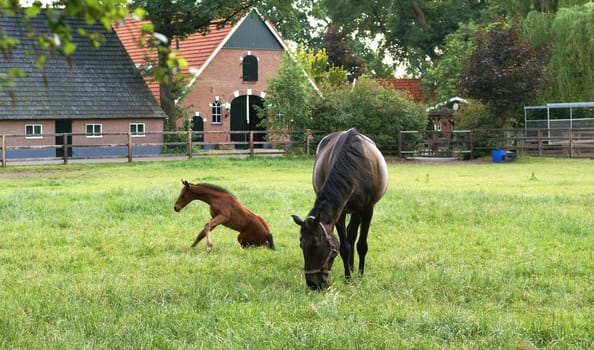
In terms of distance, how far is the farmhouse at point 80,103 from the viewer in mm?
35906

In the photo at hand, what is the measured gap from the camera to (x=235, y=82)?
4431cm

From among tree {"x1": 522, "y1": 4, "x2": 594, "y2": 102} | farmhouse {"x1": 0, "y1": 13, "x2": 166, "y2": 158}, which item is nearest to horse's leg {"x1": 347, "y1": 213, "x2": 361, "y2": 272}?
farmhouse {"x1": 0, "y1": 13, "x2": 166, "y2": 158}

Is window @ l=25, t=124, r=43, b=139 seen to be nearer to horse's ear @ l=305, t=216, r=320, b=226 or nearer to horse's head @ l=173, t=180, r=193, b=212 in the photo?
horse's head @ l=173, t=180, r=193, b=212

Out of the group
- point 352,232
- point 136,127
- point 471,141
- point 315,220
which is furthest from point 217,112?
point 315,220

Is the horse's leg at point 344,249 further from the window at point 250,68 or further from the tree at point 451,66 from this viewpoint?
the tree at point 451,66

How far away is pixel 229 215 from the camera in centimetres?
1024

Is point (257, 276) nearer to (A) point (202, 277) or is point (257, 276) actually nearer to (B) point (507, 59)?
(A) point (202, 277)

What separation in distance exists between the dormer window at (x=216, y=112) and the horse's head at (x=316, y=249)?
121 ft

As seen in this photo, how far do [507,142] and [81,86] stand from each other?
19.2m

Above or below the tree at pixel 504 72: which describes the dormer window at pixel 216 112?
below

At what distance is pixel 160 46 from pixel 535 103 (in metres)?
39.2

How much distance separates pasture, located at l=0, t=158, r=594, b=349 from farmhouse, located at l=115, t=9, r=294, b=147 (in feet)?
88.3

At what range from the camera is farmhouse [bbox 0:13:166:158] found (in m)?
35.9

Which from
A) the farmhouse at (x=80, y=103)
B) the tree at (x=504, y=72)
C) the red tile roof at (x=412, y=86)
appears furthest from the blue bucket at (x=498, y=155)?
the red tile roof at (x=412, y=86)
